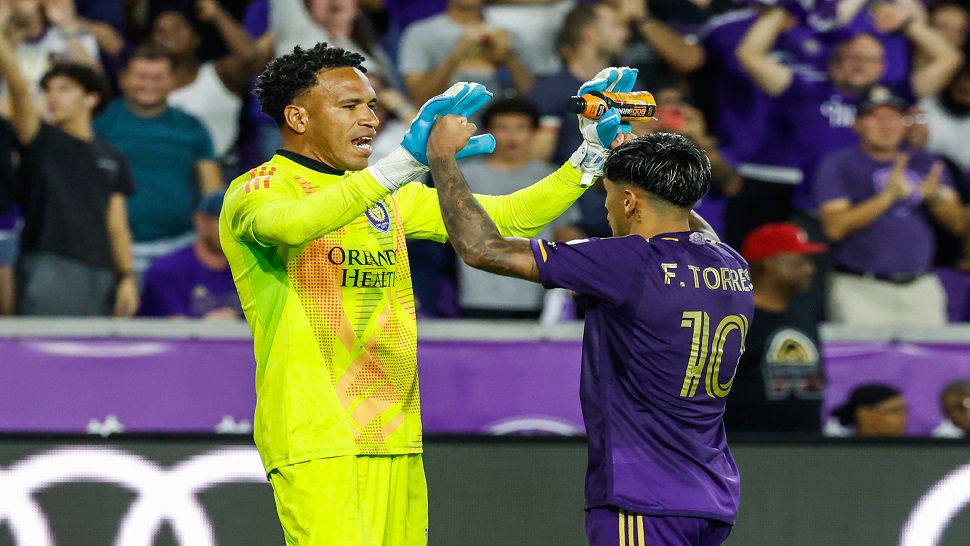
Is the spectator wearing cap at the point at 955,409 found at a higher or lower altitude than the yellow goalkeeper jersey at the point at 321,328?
lower

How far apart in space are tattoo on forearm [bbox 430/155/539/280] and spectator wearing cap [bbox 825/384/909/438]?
4.12 metres

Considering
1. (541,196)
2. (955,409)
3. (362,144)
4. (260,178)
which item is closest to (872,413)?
(955,409)

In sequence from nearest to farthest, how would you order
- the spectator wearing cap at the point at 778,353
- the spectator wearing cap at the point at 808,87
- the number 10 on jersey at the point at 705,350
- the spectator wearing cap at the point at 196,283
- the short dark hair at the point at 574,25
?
the number 10 on jersey at the point at 705,350, the spectator wearing cap at the point at 778,353, the spectator wearing cap at the point at 196,283, the short dark hair at the point at 574,25, the spectator wearing cap at the point at 808,87

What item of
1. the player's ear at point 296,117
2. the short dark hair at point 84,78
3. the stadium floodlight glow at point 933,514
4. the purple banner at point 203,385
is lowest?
the stadium floodlight glow at point 933,514

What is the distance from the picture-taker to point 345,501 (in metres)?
4.55

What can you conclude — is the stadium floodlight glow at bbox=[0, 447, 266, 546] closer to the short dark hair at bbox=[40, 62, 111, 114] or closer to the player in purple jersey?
the player in purple jersey

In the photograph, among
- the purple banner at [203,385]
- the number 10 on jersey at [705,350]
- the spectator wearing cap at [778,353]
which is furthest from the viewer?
the purple banner at [203,385]

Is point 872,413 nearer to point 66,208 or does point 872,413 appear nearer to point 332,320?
point 332,320

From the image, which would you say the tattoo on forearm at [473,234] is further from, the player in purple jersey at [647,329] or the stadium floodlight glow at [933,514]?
the stadium floodlight glow at [933,514]

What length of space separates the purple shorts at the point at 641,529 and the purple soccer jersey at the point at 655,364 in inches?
1.4

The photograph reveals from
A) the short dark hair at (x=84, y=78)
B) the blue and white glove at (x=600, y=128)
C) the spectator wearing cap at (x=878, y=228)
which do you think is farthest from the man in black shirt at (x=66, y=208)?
the spectator wearing cap at (x=878, y=228)

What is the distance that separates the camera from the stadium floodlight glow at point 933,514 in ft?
19.8

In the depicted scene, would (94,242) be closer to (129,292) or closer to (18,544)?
(129,292)

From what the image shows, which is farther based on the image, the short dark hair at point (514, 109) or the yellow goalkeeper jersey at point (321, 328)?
the short dark hair at point (514, 109)
